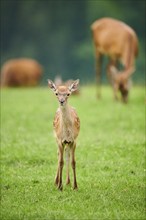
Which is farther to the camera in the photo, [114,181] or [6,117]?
[6,117]

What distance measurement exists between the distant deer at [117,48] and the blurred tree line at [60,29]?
11060 millimetres

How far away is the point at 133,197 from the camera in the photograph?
8.61 m

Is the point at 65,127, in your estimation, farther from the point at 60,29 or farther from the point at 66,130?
the point at 60,29

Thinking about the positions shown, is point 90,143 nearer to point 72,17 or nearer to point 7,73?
point 7,73

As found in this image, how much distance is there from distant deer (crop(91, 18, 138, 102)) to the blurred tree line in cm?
1106

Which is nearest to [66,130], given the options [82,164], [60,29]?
[82,164]

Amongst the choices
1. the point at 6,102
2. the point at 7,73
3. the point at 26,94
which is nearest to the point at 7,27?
the point at 7,73

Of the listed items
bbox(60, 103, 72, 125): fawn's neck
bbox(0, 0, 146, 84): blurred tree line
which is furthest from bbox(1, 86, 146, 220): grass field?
bbox(0, 0, 146, 84): blurred tree line

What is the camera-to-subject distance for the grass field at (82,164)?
26.5 feet

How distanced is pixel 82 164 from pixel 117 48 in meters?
8.82

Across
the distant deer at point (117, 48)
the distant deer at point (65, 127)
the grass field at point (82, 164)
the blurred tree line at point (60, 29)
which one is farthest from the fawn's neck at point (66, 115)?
the blurred tree line at point (60, 29)

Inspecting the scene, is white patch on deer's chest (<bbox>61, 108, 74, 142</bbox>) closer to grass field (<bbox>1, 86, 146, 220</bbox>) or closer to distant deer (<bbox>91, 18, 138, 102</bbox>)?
grass field (<bbox>1, 86, 146, 220</bbox>)

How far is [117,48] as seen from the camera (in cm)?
1898

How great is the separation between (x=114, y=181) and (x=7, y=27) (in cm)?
2507
